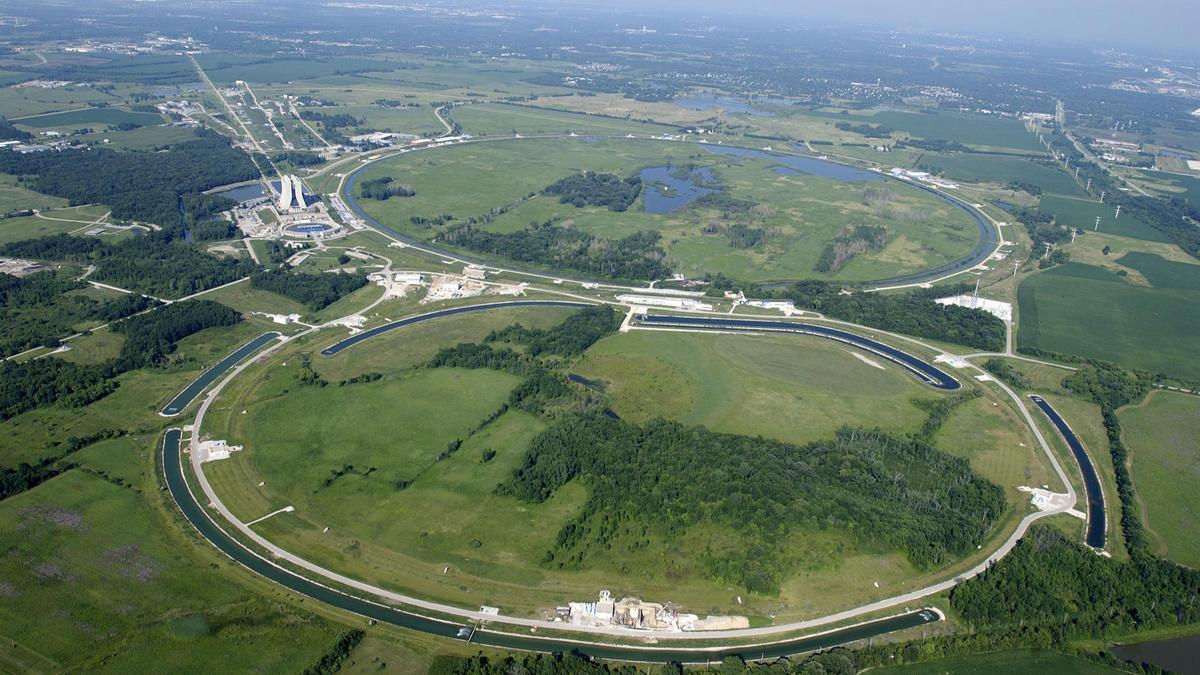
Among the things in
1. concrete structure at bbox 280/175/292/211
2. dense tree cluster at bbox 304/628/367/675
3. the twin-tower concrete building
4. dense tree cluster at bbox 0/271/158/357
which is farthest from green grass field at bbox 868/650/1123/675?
concrete structure at bbox 280/175/292/211

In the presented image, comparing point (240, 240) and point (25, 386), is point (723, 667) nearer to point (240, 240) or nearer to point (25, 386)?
point (25, 386)

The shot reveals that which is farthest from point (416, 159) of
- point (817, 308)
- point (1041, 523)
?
point (1041, 523)

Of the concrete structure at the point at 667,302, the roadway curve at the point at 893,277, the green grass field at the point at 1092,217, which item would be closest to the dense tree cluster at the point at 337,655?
the concrete structure at the point at 667,302

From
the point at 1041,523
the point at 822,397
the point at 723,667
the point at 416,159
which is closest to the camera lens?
the point at 723,667

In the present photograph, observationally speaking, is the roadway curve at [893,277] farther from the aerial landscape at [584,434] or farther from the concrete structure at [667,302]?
the concrete structure at [667,302]

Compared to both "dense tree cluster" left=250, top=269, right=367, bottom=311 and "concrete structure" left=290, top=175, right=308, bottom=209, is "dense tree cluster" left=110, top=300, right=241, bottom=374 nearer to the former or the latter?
"dense tree cluster" left=250, top=269, right=367, bottom=311

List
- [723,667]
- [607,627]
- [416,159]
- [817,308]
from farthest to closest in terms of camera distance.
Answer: [416,159] → [817,308] → [607,627] → [723,667]

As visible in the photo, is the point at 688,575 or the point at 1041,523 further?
the point at 1041,523
